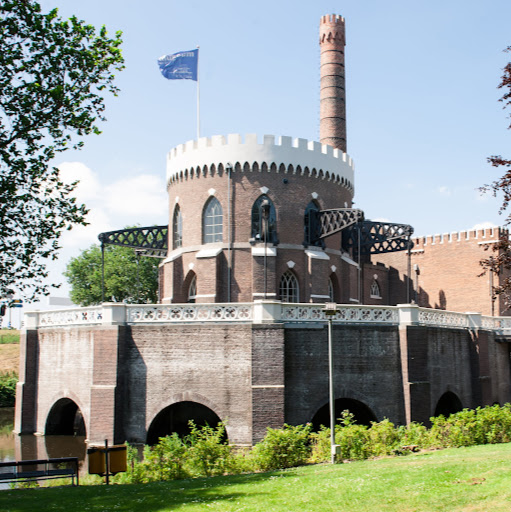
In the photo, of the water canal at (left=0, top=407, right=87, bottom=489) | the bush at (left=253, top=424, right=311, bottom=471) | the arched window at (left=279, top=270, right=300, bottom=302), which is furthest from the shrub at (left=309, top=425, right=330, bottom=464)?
the arched window at (left=279, top=270, right=300, bottom=302)

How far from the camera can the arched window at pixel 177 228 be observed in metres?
35.6

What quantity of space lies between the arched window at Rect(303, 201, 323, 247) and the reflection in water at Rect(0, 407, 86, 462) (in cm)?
1504

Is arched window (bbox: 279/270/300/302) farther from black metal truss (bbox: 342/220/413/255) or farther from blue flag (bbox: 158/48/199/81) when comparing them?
blue flag (bbox: 158/48/199/81)

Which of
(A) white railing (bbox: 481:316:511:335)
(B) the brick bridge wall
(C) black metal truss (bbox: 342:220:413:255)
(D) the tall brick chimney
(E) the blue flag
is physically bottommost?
(B) the brick bridge wall

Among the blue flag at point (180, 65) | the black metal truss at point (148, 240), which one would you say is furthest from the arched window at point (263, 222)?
the blue flag at point (180, 65)

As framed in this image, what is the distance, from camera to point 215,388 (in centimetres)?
2455

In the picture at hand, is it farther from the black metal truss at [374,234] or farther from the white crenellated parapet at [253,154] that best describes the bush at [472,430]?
the white crenellated parapet at [253,154]

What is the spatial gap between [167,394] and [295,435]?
24.7ft

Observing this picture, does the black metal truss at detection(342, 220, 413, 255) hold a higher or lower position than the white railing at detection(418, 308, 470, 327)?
higher

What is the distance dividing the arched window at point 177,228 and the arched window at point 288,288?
20.3 feet

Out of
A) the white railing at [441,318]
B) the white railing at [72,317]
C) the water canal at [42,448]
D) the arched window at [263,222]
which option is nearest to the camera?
the water canal at [42,448]

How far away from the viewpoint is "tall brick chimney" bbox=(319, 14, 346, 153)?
48.3 meters

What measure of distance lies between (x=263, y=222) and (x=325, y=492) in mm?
21664

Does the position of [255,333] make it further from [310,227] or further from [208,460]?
[310,227]
